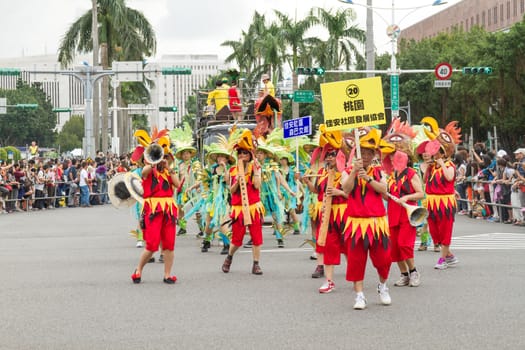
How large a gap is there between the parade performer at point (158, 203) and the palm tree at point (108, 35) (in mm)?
38976

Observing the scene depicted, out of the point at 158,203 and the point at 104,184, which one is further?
the point at 104,184

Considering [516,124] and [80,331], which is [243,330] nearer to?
[80,331]

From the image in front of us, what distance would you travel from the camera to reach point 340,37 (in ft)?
177

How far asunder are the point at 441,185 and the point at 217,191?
12.8 ft

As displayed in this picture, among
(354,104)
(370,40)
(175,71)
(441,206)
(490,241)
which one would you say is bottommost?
(490,241)

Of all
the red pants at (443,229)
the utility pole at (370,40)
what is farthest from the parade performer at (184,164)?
the utility pole at (370,40)

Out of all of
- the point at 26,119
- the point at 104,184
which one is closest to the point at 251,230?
the point at 104,184

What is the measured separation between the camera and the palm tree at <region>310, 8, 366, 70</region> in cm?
5325

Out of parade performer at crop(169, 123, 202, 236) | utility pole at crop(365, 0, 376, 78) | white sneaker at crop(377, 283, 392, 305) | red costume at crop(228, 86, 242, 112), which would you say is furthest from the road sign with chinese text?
utility pole at crop(365, 0, 376, 78)

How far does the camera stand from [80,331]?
8742 mm

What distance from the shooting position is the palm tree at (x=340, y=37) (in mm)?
53250

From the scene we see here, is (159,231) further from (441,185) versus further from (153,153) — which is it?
(441,185)

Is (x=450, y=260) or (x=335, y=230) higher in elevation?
(x=335, y=230)

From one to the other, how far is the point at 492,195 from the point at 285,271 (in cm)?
1191
